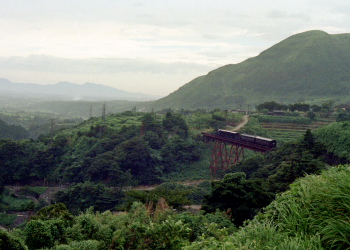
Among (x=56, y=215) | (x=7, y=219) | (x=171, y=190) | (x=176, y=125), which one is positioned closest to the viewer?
(x=56, y=215)

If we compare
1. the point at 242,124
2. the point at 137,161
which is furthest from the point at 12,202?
the point at 242,124

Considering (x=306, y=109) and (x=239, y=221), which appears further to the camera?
(x=306, y=109)

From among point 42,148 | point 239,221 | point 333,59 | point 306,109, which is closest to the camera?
point 239,221

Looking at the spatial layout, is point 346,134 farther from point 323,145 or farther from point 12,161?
point 12,161

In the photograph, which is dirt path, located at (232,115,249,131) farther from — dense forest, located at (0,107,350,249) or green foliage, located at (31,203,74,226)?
green foliage, located at (31,203,74,226)

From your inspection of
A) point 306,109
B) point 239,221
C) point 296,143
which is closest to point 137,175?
point 296,143

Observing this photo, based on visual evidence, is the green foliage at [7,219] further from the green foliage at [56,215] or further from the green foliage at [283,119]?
the green foliage at [283,119]

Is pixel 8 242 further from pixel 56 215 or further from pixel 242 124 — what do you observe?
pixel 242 124
